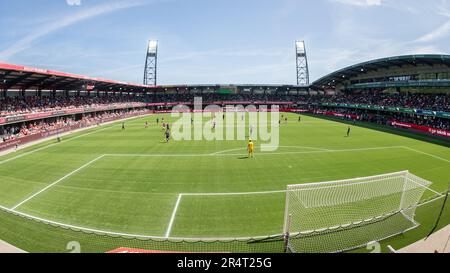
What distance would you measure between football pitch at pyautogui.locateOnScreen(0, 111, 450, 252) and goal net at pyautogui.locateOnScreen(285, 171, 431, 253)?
730mm

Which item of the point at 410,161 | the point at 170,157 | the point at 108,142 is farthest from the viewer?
the point at 108,142

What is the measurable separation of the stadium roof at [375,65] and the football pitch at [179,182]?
22731 mm

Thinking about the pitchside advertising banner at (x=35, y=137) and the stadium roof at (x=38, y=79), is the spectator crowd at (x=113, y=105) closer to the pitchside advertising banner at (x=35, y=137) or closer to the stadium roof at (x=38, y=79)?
the pitchside advertising banner at (x=35, y=137)

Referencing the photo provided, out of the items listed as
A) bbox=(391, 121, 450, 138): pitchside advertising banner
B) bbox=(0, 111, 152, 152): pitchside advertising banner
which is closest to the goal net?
bbox=(391, 121, 450, 138): pitchside advertising banner

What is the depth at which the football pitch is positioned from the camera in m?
11.0

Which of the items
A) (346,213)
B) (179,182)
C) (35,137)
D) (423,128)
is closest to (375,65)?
(423,128)

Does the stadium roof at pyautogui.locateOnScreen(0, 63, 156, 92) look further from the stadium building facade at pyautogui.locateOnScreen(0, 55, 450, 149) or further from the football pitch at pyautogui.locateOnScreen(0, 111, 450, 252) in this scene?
the football pitch at pyautogui.locateOnScreen(0, 111, 450, 252)

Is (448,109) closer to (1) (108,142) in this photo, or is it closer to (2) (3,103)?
(1) (108,142)

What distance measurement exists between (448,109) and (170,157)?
1642 inches

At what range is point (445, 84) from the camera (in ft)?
139

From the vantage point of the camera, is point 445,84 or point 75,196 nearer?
point 75,196
